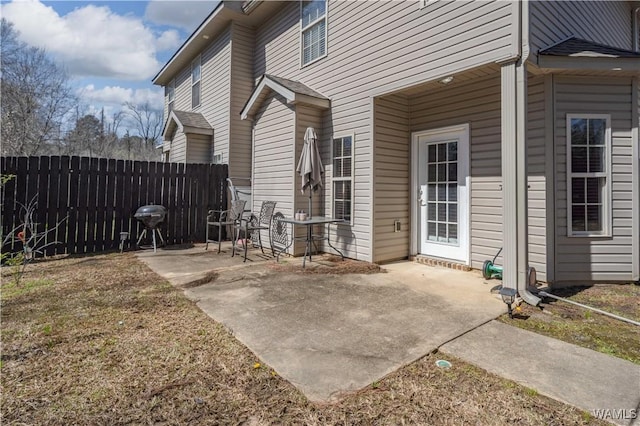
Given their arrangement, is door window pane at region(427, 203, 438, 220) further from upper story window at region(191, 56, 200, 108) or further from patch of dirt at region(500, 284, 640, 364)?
upper story window at region(191, 56, 200, 108)

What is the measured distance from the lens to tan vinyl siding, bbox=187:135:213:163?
1016 cm

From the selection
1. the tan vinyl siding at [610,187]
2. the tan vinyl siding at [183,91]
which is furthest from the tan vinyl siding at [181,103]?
the tan vinyl siding at [610,187]

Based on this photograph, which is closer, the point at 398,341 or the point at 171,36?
the point at 398,341

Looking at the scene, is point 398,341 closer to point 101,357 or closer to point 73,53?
point 101,357

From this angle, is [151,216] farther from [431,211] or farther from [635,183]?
[635,183]

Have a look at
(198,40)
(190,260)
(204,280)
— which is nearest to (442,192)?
(204,280)

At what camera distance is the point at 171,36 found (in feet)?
44.1

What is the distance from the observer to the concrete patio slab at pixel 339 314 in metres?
2.37

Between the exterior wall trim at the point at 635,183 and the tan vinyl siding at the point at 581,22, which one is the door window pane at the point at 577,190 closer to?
the exterior wall trim at the point at 635,183

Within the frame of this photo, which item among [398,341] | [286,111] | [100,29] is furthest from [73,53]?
[398,341]

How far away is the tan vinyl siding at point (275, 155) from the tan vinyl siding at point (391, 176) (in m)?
1.74

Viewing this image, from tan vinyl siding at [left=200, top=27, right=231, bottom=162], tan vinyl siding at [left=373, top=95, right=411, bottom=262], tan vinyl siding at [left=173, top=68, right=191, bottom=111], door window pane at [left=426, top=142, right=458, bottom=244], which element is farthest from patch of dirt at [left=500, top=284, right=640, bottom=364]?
tan vinyl siding at [left=173, top=68, right=191, bottom=111]

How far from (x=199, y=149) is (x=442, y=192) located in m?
7.60

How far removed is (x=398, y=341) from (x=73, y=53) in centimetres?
2448
